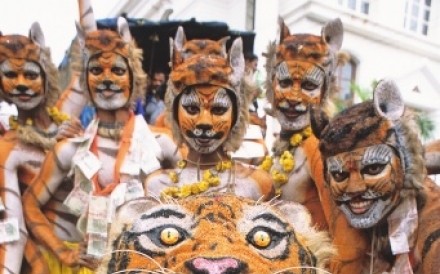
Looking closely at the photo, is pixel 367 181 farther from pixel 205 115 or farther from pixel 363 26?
pixel 363 26

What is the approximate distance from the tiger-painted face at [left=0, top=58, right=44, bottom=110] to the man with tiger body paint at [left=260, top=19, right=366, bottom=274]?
164 cm

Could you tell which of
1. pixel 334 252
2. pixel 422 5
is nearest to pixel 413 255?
pixel 334 252

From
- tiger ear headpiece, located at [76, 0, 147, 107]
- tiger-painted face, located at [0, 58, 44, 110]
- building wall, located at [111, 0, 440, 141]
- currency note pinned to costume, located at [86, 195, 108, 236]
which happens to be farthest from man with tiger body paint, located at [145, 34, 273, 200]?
building wall, located at [111, 0, 440, 141]

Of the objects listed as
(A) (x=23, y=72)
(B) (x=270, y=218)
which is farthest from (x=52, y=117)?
(B) (x=270, y=218)

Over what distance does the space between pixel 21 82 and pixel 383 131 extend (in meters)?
2.45

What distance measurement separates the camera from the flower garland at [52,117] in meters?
3.74

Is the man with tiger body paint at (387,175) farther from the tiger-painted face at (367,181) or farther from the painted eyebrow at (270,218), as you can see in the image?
the painted eyebrow at (270,218)

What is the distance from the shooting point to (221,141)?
2.81 meters

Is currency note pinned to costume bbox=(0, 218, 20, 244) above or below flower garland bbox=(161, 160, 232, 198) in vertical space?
below

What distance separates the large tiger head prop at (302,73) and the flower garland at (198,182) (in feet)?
1.57

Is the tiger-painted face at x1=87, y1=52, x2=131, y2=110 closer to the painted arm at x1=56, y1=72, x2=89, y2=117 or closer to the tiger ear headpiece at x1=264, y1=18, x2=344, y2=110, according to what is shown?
the painted arm at x1=56, y1=72, x2=89, y2=117

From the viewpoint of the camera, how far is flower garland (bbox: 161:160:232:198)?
2.59 meters

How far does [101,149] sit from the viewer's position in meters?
3.47

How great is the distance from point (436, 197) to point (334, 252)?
1.06m
